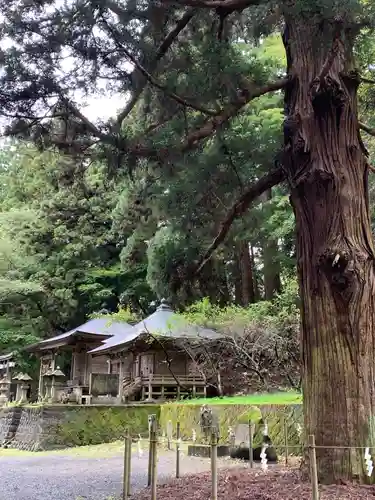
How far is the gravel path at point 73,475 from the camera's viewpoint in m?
6.37

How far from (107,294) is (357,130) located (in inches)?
781

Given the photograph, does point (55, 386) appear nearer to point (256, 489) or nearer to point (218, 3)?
point (256, 489)

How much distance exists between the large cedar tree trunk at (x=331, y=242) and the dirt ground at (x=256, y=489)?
0.81ft

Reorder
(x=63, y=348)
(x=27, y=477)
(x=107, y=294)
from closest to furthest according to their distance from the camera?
1. (x=27, y=477)
2. (x=63, y=348)
3. (x=107, y=294)

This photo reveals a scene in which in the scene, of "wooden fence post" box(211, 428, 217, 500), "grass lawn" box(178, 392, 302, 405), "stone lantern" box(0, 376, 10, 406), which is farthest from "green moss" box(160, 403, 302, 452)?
"stone lantern" box(0, 376, 10, 406)

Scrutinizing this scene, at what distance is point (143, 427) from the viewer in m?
14.6

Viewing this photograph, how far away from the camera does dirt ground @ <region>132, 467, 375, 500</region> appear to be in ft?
14.5

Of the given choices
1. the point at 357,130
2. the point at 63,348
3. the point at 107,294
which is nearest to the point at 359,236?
the point at 357,130

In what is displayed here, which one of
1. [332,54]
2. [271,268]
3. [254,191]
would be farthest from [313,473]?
[271,268]

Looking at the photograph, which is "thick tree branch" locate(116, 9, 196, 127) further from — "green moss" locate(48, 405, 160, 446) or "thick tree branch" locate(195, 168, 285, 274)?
"green moss" locate(48, 405, 160, 446)

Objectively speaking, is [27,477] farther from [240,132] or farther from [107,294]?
[107,294]

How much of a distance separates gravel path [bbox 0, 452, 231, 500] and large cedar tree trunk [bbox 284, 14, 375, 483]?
8.80 ft

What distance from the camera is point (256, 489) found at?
191 inches

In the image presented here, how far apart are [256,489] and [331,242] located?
2.41 metres
